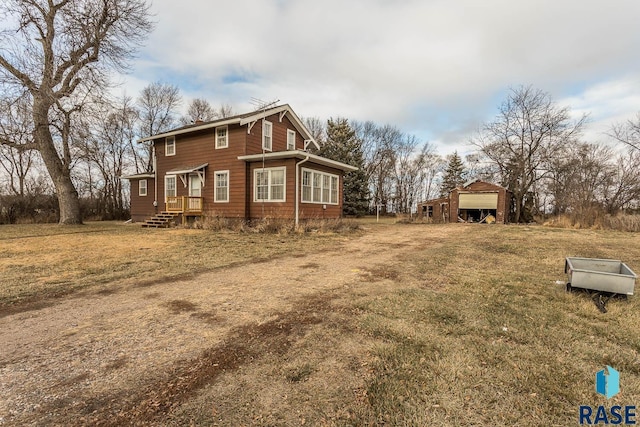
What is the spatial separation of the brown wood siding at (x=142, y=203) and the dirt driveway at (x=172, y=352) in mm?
17542

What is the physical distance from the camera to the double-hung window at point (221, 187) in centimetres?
1581

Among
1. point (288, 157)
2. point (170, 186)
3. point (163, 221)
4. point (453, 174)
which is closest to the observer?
point (288, 157)

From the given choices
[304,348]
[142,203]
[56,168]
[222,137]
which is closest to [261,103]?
[222,137]

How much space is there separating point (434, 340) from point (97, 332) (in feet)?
11.8

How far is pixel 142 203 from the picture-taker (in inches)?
818

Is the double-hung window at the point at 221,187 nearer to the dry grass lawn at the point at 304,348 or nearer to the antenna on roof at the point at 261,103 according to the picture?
the antenna on roof at the point at 261,103

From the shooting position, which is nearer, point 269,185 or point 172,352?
point 172,352

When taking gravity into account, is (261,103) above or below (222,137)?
above

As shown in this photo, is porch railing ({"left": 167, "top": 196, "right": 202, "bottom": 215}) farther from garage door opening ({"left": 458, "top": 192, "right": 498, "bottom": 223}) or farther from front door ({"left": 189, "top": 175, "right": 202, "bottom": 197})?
garage door opening ({"left": 458, "top": 192, "right": 498, "bottom": 223})

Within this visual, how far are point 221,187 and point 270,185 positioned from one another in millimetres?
3266

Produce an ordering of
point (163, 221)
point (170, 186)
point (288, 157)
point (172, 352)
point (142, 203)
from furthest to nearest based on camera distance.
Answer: point (142, 203) < point (170, 186) < point (163, 221) < point (288, 157) < point (172, 352)

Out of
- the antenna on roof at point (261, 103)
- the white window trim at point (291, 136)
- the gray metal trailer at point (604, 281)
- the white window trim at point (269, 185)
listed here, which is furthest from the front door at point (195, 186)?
the gray metal trailer at point (604, 281)

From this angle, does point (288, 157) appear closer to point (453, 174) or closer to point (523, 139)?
point (523, 139)

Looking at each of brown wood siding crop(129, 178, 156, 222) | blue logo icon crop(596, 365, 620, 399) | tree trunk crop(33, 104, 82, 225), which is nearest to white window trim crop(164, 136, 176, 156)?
brown wood siding crop(129, 178, 156, 222)
